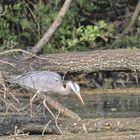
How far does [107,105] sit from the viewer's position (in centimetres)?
852

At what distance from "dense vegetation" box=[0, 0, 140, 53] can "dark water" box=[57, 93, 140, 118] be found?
72 centimetres

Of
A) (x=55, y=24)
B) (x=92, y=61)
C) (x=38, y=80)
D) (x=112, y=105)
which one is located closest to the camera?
(x=38, y=80)

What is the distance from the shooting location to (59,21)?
7.89 m

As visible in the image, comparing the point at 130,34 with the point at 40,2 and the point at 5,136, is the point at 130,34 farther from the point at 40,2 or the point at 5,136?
the point at 5,136

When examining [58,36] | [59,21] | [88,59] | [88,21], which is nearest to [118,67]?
[88,59]

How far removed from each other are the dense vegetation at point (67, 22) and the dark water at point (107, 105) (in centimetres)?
72

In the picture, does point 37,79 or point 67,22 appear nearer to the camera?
point 37,79

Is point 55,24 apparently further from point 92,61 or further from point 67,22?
point 67,22

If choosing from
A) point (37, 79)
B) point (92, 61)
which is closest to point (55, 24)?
point (92, 61)

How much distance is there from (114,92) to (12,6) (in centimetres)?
181

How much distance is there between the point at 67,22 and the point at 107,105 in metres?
1.71

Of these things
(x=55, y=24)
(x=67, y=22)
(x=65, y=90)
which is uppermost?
(x=55, y=24)

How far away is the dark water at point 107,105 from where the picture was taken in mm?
7795

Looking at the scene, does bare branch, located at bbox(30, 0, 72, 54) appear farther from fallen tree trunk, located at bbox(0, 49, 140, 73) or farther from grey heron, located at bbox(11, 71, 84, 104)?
grey heron, located at bbox(11, 71, 84, 104)
